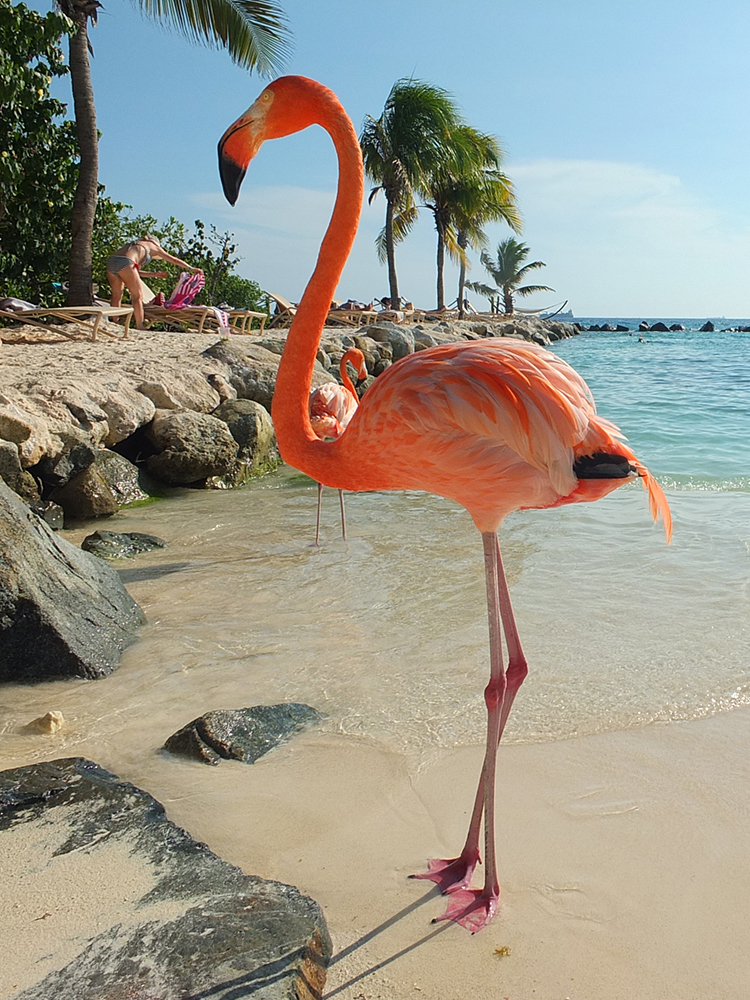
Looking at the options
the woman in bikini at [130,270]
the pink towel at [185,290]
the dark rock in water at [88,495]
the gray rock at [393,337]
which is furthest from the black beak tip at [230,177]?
the gray rock at [393,337]

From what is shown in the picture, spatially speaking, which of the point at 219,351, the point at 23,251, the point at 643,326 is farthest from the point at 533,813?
the point at 643,326

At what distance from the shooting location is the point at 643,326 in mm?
82812

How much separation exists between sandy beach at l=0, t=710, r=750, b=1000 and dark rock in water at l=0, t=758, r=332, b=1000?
0.03 m

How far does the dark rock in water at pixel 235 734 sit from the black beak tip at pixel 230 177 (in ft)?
6.60

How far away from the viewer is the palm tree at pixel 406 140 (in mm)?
28656

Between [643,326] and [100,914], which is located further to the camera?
[643,326]

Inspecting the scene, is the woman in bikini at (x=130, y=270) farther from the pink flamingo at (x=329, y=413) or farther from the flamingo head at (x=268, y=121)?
the flamingo head at (x=268, y=121)

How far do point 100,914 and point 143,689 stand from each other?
178cm

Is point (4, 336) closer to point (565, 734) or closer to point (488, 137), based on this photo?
point (565, 734)

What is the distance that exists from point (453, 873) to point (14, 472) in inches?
199

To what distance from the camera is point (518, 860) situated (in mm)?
2557

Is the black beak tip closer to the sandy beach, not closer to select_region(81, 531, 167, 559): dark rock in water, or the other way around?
the sandy beach

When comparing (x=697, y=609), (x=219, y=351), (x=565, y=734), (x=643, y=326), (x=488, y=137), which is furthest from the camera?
(x=643, y=326)

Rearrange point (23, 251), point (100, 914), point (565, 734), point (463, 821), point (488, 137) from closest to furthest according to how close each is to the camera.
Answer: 1. point (100, 914)
2. point (463, 821)
3. point (565, 734)
4. point (23, 251)
5. point (488, 137)
